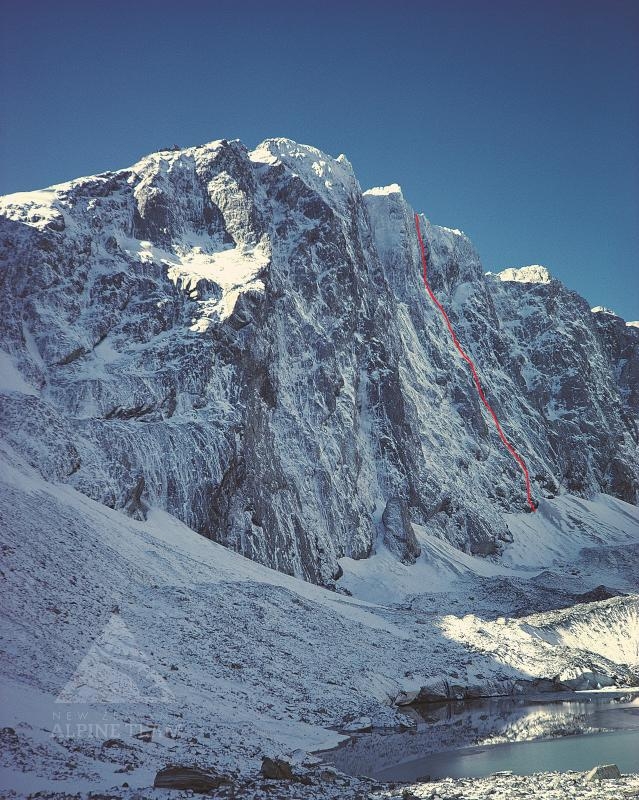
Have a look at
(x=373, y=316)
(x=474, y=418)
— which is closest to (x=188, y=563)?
(x=373, y=316)

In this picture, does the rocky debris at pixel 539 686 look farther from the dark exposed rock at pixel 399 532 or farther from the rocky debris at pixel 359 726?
the dark exposed rock at pixel 399 532

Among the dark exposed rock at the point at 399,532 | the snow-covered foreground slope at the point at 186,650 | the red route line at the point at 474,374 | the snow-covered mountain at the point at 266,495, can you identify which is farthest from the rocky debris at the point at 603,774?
the red route line at the point at 474,374

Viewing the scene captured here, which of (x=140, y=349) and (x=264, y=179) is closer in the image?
(x=140, y=349)

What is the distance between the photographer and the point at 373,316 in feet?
400

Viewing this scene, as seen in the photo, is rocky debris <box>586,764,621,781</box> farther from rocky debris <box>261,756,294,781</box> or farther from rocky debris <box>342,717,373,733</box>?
rocky debris <box>342,717,373,733</box>

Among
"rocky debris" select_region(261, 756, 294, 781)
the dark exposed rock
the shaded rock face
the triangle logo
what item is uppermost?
the shaded rock face

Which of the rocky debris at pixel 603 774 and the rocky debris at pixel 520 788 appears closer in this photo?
the rocky debris at pixel 520 788

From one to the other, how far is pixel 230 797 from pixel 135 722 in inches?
322

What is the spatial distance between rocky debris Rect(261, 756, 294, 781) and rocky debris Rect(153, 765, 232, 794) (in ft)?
8.53

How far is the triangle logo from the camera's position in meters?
28.1

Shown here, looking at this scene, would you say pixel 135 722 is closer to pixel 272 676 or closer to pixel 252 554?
pixel 272 676

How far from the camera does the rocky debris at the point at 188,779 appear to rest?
1992 centimetres

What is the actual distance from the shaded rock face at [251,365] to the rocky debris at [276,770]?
4117 cm

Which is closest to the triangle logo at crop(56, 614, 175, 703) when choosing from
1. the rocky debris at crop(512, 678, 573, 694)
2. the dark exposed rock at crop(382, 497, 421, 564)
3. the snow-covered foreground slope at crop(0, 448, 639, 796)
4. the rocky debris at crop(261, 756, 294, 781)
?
the snow-covered foreground slope at crop(0, 448, 639, 796)
